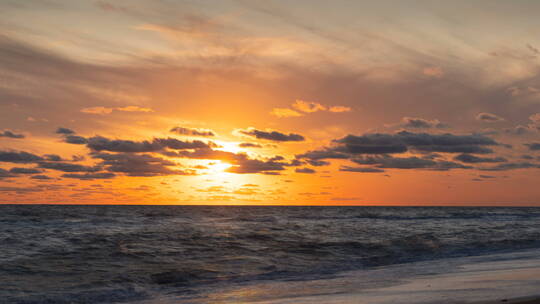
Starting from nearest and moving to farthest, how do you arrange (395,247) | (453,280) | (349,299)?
(349,299), (453,280), (395,247)

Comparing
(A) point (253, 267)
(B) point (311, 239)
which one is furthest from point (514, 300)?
(B) point (311, 239)

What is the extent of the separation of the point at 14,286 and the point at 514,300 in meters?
13.5

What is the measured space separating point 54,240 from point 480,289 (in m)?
22.6

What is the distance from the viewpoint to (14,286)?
13.5 m

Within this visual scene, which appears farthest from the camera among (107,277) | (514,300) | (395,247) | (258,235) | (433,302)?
(258,235)

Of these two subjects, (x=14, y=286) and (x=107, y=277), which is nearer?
(x=14, y=286)

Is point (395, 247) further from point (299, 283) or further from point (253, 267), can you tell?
point (299, 283)

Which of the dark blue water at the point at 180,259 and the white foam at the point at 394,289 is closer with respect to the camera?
the white foam at the point at 394,289

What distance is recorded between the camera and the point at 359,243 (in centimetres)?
2534

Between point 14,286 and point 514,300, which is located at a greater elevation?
point 514,300

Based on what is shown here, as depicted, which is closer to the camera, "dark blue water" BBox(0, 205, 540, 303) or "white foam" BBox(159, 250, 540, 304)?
"white foam" BBox(159, 250, 540, 304)

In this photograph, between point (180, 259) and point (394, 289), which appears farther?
point (180, 259)

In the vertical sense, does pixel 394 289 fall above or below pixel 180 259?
above

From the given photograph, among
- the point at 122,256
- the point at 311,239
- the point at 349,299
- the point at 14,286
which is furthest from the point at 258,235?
the point at 349,299
